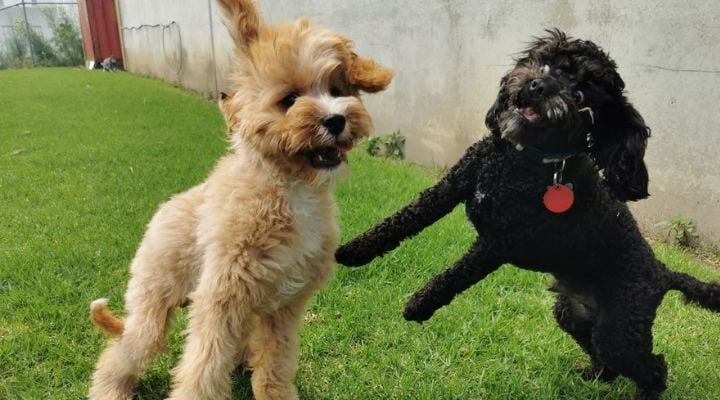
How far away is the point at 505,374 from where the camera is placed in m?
3.19

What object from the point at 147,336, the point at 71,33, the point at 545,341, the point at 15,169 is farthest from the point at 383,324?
the point at 71,33

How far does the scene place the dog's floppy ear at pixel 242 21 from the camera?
2.27 metres

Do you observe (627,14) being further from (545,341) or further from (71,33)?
(71,33)

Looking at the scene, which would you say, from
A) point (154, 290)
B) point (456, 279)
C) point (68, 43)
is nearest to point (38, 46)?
point (68, 43)

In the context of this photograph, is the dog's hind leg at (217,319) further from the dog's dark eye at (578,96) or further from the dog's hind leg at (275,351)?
the dog's dark eye at (578,96)

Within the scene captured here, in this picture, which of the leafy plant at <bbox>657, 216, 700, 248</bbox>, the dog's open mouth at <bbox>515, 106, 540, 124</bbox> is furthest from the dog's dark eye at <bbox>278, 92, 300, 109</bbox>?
the leafy plant at <bbox>657, 216, 700, 248</bbox>

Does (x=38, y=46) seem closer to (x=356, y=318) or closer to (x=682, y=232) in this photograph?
(x=356, y=318)

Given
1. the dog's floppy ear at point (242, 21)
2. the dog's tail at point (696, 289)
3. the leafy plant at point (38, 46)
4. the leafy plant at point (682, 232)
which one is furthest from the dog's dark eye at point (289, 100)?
the leafy plant at point (38, 46)

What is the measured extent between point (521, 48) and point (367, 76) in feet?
12.8

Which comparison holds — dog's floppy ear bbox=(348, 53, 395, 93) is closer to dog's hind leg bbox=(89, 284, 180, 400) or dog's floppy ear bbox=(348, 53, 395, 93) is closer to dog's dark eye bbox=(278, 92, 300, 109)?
dog's dark eye bbox=(278, 92, 300, 109)

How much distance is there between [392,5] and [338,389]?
20.0 feet

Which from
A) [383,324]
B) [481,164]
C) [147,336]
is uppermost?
[481,164]

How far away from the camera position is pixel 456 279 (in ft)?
7.88

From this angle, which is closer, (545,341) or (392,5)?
(545,341)
